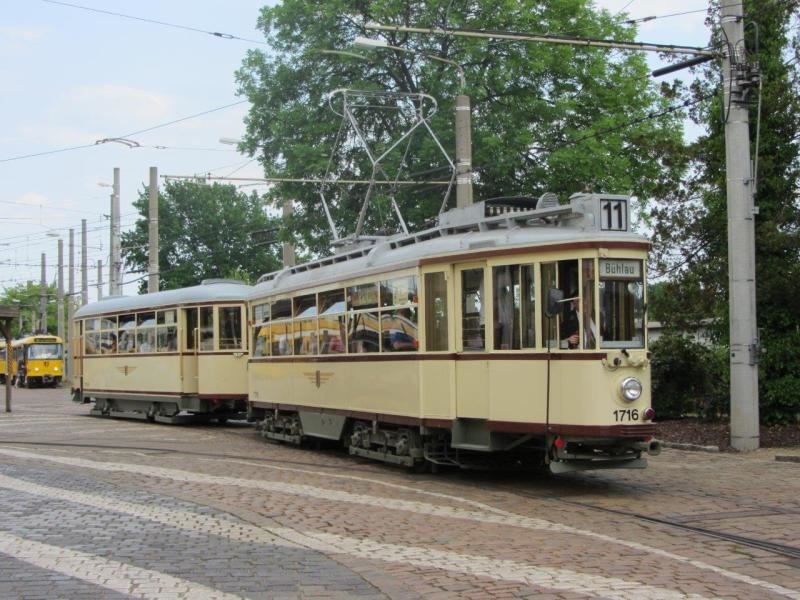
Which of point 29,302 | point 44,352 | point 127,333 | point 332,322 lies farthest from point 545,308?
point 29,302

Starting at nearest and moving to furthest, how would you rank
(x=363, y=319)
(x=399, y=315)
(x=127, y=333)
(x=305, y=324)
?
(x=399, y=315) → (x=363, y=319) → (x=305, y=324) → (x=127, y=333)

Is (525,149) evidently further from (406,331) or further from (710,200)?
(406,331)

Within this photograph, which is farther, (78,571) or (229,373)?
(229,373)

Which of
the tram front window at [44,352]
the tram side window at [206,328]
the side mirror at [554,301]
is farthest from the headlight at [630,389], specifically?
the tram front window at [44,352]

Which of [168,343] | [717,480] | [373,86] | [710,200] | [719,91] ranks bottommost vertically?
[717,480]

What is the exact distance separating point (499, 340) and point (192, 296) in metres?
12.1

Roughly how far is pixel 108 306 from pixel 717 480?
18.0 meters

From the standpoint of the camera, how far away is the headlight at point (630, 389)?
36.2 ft

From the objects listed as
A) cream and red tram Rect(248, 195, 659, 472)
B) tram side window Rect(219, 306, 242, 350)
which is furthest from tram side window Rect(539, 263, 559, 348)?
tram side window Rect(219, 306, 242, 350)

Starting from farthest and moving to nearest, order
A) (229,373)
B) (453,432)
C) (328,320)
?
(229,373) → (328,320) → (453,432)

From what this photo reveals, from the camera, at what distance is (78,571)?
24.9 ft

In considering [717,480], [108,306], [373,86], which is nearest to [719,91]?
[717,480]

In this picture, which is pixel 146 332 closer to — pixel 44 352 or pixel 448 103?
pixel 448 103

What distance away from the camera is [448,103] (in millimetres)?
26844
